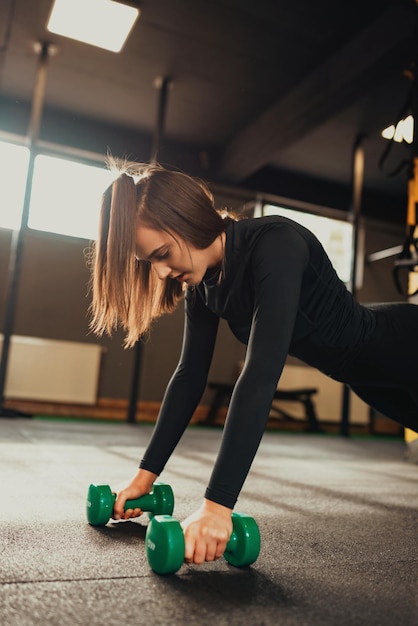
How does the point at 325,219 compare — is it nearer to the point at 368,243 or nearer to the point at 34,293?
the point at 368,243

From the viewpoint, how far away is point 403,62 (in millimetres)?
3705

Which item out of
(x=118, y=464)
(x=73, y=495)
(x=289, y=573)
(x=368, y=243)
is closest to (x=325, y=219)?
(x=368, y=243)

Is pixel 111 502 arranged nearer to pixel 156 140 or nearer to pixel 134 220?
pixel 134 220

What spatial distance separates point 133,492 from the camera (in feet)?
4.23

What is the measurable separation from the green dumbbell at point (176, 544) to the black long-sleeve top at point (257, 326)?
3.1 inches

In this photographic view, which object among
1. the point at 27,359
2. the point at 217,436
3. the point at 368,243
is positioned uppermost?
the point at 368,243

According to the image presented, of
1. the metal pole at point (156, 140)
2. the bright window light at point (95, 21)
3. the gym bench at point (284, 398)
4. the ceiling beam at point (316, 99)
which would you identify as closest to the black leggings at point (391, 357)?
the ceiling beam at point (316, 99)

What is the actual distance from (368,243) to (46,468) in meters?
5.41

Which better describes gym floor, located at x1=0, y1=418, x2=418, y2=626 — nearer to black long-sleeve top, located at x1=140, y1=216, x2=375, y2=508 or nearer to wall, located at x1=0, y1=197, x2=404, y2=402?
black long-sleeve top, located at x1=140, y1=216, x2=375, y2=508

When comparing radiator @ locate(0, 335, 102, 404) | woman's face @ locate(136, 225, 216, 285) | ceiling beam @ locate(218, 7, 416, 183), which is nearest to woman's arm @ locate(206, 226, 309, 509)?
woman's face @ locate(136, 225, 216, 285)

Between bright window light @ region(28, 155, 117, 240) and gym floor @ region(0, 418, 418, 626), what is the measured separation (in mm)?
3271

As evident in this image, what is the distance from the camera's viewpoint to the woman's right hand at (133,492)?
127cm

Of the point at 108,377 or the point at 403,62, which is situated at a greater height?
the point at 403,62

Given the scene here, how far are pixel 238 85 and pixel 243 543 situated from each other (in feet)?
14.0
